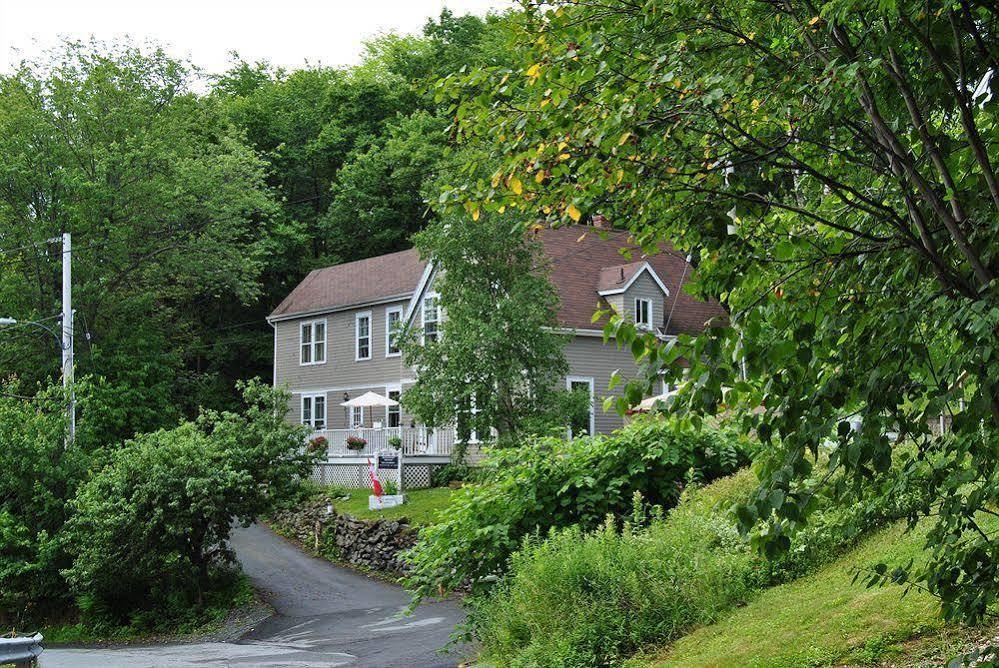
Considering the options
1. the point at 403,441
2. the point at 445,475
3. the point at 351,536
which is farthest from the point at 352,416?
the point at 351,536

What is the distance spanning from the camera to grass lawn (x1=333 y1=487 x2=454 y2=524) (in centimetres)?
2931

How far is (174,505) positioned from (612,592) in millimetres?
14717

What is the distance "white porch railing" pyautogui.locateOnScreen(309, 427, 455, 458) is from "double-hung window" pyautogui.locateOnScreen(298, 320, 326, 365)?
734 centimetres

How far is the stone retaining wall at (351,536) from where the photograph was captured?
92.2ft

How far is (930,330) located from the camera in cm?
457

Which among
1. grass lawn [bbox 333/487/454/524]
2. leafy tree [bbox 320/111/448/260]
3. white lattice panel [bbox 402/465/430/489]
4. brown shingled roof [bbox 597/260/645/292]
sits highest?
leafy tree [bbox 320/111/448/260]

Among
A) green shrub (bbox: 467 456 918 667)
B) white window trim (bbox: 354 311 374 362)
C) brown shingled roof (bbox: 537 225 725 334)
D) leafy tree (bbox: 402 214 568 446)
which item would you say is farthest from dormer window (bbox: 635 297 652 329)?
green shrub (bbox: 467 456 918 667)

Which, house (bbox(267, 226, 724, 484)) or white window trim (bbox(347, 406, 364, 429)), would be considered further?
white window trim (bbox(347, 406, 364, 429))

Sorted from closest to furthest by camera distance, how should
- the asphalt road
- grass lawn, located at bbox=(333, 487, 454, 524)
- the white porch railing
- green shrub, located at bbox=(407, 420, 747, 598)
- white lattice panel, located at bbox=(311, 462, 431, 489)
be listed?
green shrub, located at bbox=(407, 420, 747, 598) < the asphalt road < grass lawn, located at bbox=(333, 487, 454, 524) < white lattice panel, located at bbox=(311, 462, 431, 489) < the white porch railing

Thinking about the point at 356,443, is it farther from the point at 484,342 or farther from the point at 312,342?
the point at 484,342

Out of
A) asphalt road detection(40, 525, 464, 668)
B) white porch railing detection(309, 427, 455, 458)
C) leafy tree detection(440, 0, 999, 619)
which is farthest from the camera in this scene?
white porch railing detection(309, 427, 455, 458)

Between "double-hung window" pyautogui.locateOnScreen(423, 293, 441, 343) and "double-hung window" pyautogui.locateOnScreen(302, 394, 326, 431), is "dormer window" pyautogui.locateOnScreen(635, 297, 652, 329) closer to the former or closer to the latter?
"double-hung window" pyautogui.locateOnScreen(423, 293, 441, 343)

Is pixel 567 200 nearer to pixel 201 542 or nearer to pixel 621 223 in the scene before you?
pixel 621 223

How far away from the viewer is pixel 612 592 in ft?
34.4
